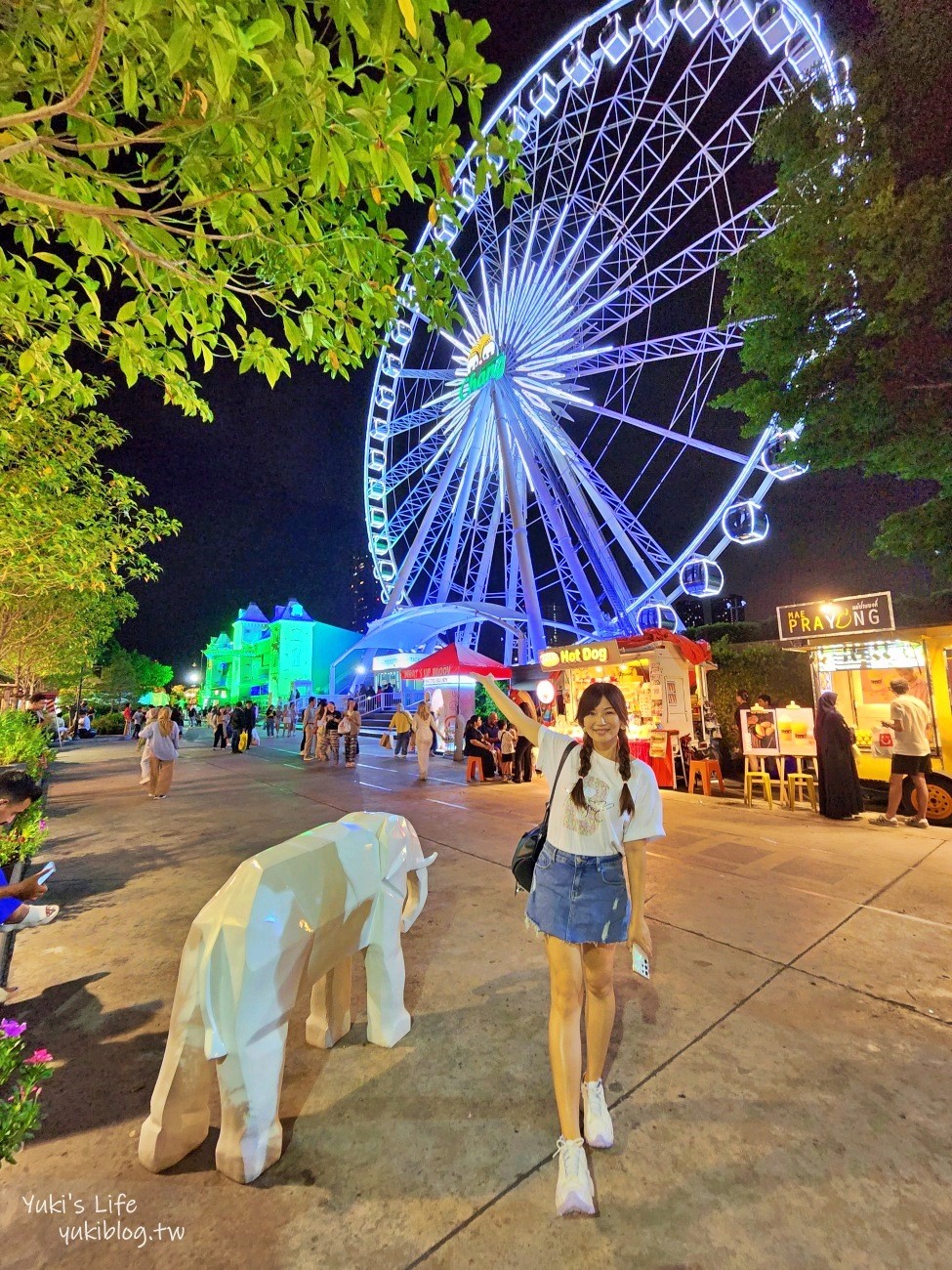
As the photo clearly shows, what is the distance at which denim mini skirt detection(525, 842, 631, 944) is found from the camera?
1981mm

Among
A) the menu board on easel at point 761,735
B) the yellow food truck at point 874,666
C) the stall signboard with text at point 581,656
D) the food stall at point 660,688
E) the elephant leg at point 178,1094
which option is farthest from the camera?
the stall signboard with text at point 581,656

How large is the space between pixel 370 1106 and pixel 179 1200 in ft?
2.19

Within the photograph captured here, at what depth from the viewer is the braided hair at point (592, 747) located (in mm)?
2051

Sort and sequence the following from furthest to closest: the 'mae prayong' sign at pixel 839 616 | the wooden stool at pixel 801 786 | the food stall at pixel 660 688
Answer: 1. the food stall at pixel 660 688
2. the wooden stool at pixel 801 786
3. the 'mae prayong' sign at pixel 839 616

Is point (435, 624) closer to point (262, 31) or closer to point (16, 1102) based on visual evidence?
point (262, 31)

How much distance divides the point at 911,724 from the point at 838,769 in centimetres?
97

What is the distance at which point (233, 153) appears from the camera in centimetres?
220

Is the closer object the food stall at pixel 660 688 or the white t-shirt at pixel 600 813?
the white t-shirt at pixel 600 813

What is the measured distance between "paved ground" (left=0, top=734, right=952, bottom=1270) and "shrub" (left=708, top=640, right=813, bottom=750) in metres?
6.47

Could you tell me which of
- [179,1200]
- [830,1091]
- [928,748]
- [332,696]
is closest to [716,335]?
[928,748]

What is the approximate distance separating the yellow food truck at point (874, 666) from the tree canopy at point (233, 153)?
740 centimetres

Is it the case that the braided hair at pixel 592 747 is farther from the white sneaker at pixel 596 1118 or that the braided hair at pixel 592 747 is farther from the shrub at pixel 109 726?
the shrub at pixel 109 726

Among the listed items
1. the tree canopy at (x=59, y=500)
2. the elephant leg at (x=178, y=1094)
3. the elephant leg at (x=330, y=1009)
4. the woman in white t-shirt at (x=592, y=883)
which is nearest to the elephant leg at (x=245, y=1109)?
the elephant leg at (x=178, y=1094)

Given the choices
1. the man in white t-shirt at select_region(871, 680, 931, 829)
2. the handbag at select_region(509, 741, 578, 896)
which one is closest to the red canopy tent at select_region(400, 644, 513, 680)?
the man in white t-shirt at select_region(871, 680, 931, 829)
